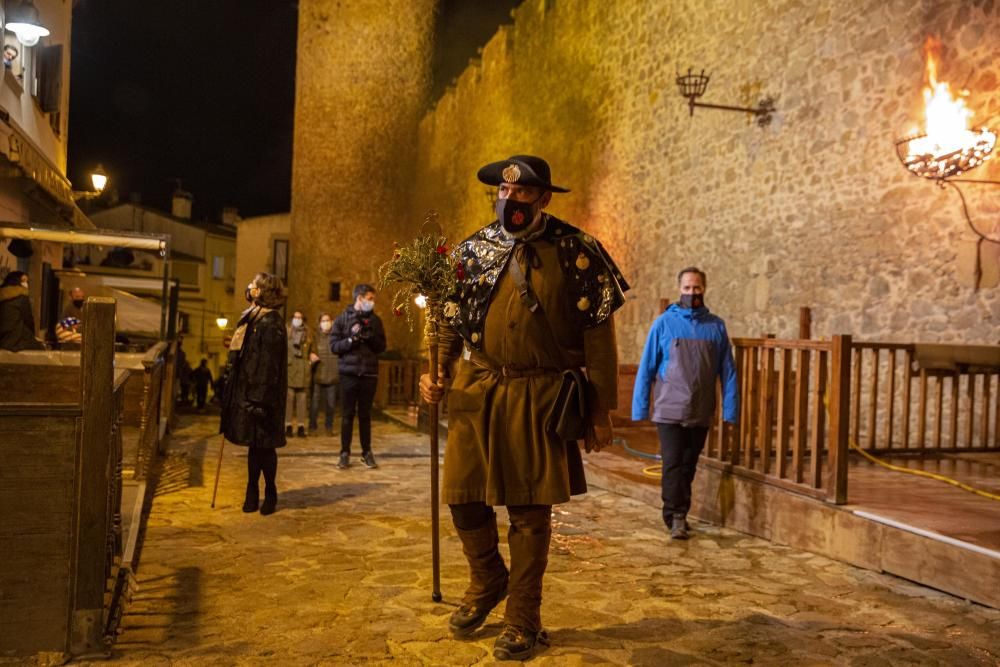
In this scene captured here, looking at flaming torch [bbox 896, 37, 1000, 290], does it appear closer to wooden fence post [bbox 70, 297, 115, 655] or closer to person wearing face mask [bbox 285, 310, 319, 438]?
wooden fence post [bbox 70, 297, 115, 655]

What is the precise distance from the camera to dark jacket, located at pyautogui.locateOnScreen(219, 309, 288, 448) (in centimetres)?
575

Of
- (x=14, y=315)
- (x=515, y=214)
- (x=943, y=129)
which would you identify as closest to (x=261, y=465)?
(x=515, y=214)

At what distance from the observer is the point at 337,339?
7.93 metres

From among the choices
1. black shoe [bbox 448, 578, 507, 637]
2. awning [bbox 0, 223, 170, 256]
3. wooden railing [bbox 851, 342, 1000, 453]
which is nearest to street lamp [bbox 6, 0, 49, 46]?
awning [bbox 0, 223, 170, 256]

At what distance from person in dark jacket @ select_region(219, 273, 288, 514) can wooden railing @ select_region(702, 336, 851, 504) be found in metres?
2.97

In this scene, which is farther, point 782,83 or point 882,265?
point 782,83

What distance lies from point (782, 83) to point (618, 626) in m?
7.56

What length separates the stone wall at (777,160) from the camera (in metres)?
7.30

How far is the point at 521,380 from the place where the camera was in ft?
11.0

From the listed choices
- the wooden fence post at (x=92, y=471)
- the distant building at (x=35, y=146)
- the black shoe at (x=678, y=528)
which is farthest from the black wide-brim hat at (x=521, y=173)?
the distant building at (x=35, y=146)

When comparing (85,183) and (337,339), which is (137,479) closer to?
(337,339)

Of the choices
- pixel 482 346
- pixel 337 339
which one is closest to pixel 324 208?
pixel 337 339

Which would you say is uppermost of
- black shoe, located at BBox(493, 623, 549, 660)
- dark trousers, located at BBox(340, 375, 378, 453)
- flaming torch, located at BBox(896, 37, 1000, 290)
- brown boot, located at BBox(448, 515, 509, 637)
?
flaming torch, located at BBox(896, 37, 1000, 290)

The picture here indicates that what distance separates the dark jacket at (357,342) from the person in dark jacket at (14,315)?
10.8 feet
